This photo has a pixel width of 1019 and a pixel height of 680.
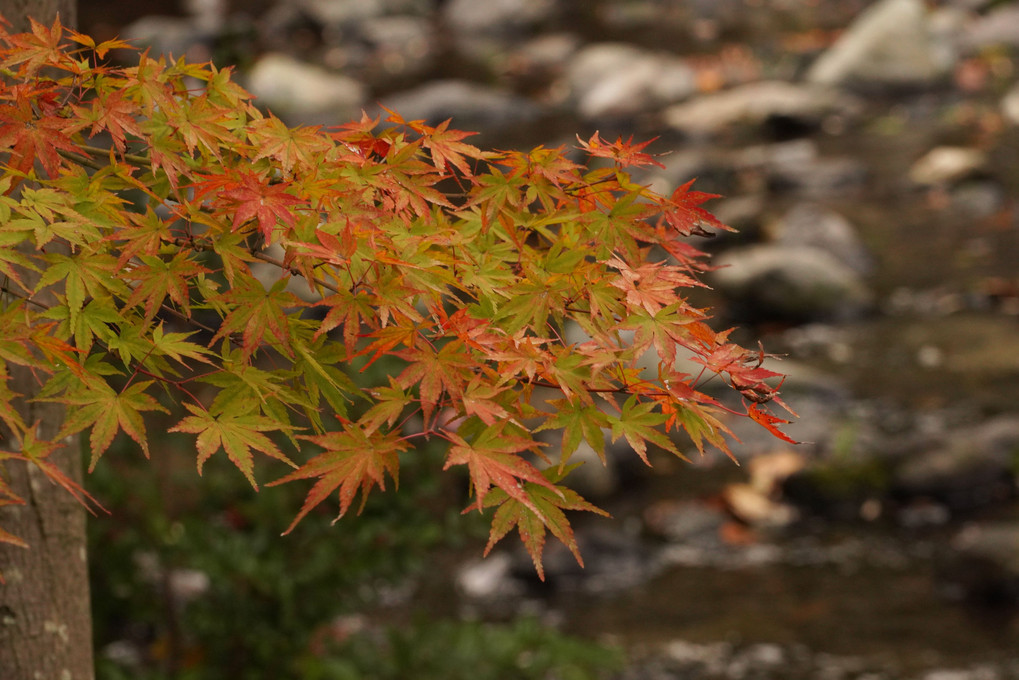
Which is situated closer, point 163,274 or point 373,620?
point 163,274

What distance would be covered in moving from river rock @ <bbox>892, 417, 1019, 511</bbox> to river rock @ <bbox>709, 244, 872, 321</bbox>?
2.14m

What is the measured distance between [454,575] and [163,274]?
3.85 m

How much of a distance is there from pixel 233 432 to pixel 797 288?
6.67 metres

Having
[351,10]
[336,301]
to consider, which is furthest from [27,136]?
[351,10]

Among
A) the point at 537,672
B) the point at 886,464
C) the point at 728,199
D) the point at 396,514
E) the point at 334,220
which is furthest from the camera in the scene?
the point at 728,199

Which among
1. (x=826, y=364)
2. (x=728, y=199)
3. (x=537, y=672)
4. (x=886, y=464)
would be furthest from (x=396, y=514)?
(x=728, y=199)

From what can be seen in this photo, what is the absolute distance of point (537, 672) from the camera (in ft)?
10.1

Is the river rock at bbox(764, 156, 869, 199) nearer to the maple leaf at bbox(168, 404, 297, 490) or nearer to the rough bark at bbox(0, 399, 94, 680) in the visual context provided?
the rough bark at bbox(0, 399, 94, 680)

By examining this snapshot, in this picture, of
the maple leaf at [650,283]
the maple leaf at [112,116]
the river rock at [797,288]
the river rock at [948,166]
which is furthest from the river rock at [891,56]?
the maple leaf at [112,116]

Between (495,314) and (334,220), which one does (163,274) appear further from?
(495,314)

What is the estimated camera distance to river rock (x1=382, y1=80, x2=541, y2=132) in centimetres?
1212

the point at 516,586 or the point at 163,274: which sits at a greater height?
the point at 163,274

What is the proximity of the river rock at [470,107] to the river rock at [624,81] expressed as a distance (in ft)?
2.59

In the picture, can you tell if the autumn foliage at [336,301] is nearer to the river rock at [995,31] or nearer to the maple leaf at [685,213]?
the maple leaf at [685,213]
